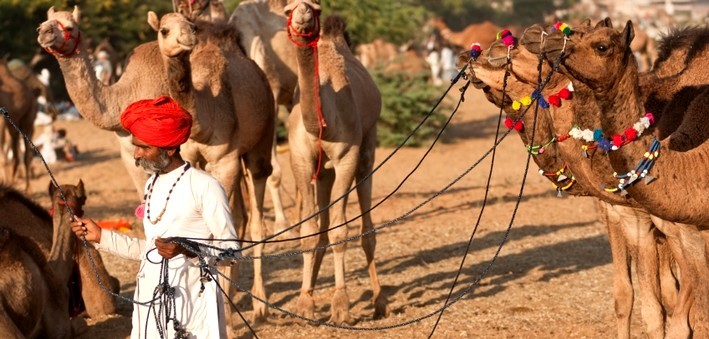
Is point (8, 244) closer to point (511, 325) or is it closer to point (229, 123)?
point (229, 123)

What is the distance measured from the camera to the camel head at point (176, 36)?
27.2 ft

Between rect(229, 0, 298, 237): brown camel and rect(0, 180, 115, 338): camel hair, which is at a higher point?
rect(229, 0, 298, 237): brown camel

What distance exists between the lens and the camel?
7.78 meters

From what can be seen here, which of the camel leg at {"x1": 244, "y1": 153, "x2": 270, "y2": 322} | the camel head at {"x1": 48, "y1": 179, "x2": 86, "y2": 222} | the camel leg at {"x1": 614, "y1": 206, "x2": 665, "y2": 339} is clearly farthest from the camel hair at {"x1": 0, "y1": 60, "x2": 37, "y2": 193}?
the camel leg at {"x1": 614, "y1": 206, "x2": 665, "y2": 339}

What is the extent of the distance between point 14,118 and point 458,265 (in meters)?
8.61

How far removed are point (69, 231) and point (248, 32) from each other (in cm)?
433

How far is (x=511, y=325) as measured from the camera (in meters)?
9.23

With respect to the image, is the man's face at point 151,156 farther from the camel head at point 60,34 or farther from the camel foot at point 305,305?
the camel foot at point 305,305

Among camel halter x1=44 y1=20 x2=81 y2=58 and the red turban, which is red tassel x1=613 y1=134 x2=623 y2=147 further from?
camel halter x1=44 y1=20 x2=81 y2=58

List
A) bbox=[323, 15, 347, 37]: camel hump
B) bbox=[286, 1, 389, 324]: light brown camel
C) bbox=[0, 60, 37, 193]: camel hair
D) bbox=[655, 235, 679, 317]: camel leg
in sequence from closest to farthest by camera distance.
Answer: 1. bbox=[655, 235, 679, 317]: camel leg
2. bbox=[286, 1, 389, 324]: light brown camel
3. bbox=[323, 15, 347, 37]: camel hump
4. bbox=[0, 60, 37, 193]: camel hair

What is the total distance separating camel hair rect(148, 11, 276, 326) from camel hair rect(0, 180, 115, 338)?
1005 mm

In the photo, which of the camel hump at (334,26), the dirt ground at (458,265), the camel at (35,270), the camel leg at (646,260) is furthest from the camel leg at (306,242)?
the camel leg at (646,260)

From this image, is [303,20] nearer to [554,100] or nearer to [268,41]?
[554,100]

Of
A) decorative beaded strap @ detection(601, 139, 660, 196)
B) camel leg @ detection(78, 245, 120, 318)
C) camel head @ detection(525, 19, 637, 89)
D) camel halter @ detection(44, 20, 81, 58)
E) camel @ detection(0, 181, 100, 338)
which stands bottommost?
camel leg @ detection(78, 245, 120, 318)
